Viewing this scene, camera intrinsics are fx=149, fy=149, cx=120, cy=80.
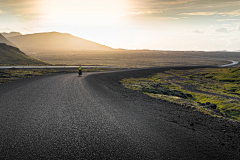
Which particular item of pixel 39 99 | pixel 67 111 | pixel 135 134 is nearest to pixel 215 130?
pixel 135 134

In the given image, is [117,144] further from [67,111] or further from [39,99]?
[39,99]

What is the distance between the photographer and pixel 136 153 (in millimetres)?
4426

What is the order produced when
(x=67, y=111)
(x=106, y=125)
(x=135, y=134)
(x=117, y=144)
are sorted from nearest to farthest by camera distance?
(x=117, y=144), (x=135, y=134), (x=106, y=125), (x=67, y=111)

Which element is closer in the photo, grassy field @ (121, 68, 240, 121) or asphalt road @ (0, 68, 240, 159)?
asphalt road @ (0, 68, 240, 159)

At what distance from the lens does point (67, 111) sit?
7852mm

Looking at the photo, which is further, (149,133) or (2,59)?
(2,59)

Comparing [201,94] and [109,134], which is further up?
[109,134]

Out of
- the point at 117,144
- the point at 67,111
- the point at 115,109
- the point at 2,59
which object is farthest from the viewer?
the point at 2,59

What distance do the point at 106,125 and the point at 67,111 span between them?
2.74 m

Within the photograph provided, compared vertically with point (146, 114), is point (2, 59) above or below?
above

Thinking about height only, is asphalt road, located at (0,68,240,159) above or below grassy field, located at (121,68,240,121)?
above

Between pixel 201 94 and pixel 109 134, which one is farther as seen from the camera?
pixel 201 94

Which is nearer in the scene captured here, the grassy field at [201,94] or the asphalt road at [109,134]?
the asphalt road at [109,134]

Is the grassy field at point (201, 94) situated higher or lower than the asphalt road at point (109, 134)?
lower
